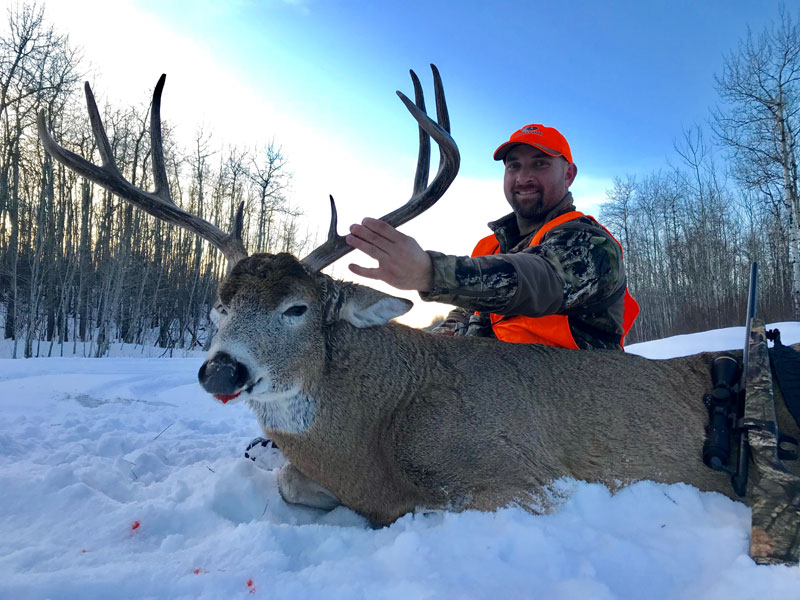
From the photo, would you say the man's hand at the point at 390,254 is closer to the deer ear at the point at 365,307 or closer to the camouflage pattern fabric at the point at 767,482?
the deer ear at the point at 365,307

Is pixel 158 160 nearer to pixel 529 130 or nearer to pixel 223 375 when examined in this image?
pixel 223 375

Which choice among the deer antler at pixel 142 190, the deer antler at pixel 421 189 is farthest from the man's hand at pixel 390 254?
the deer antler at pixel 142 190

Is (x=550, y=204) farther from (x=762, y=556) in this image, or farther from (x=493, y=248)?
(x=762, y=556)

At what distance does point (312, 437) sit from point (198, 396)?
5.57 meters

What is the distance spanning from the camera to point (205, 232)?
12.3 ft

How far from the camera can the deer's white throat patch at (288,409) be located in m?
2.88

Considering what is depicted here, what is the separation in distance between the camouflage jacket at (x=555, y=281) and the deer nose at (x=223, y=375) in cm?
105

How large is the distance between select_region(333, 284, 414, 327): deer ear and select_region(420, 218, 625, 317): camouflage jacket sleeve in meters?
0.50

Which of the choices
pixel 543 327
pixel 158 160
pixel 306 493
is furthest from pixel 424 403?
pixel 158 160

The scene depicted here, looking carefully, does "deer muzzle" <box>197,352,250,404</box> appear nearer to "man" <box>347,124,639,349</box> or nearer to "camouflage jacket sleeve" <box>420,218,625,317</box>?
"man" <box>347,124,639,349</box>

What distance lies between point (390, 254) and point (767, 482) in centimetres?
196

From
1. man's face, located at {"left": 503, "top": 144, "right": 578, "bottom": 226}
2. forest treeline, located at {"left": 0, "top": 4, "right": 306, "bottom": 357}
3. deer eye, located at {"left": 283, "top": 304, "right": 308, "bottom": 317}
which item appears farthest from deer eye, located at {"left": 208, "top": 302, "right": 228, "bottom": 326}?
forest treeline, located at {"left": 0, "top": 4, "right": 306, "bottom": 357}

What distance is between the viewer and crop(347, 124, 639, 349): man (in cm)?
247

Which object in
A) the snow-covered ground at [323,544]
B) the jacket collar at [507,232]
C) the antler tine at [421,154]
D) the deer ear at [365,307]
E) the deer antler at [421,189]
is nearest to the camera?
the snow-covered ground at [323,544]
